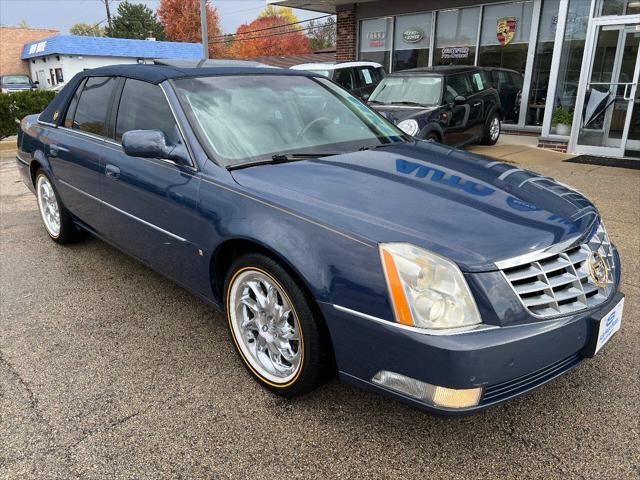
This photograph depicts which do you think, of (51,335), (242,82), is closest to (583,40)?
(242,82)

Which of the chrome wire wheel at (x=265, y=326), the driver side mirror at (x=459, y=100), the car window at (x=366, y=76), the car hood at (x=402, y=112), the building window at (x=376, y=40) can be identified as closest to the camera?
the chrome wire wheel at (x=265, y=326)

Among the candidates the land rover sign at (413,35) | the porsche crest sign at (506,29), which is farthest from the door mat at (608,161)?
the land rover sign at (413,35)

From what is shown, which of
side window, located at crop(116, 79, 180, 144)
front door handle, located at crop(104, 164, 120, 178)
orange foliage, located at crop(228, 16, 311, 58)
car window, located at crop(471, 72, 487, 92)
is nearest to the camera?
side window, located at crop(116, 79, 180, 144)

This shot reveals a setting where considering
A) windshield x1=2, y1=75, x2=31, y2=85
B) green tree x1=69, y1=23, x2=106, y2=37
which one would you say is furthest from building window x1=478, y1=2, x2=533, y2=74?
green tree x1=69, y1=23, x2=106, y2=37

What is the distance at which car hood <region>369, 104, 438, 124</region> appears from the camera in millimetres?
8043

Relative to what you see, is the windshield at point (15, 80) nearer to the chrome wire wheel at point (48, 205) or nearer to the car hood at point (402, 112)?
the car hood at point (402, 112)

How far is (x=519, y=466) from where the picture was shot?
209 centimetres

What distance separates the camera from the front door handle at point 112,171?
3342mm

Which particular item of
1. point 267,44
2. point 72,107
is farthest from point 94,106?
point 267,44

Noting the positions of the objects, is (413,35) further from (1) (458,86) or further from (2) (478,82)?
(1) (458,86)

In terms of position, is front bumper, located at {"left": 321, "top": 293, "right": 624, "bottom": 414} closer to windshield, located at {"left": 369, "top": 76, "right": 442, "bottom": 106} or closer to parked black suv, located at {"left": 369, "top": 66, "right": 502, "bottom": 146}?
parked black suv, located at {"left": 369, "top": 66, "right": 502, "bottom": 146}

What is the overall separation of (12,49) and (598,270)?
4933 centimetres

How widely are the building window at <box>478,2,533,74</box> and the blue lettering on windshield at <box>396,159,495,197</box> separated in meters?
10.4

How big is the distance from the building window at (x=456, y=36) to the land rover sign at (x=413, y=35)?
1.75 ft
